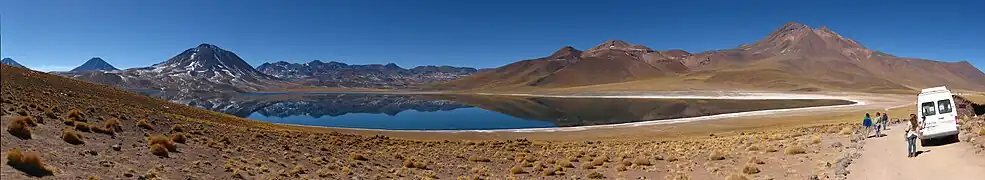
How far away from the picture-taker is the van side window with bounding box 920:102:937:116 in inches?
786

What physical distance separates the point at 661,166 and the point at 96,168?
18924 mm

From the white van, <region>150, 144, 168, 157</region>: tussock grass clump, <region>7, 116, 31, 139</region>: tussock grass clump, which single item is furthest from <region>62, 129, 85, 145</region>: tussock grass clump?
Result: the white van

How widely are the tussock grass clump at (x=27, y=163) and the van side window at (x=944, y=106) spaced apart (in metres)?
26.5

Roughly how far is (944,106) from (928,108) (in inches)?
26.8

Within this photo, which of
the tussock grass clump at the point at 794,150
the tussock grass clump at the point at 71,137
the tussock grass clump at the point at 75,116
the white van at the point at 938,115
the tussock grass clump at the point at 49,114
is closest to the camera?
the tussock grass clump at the point at 71,137

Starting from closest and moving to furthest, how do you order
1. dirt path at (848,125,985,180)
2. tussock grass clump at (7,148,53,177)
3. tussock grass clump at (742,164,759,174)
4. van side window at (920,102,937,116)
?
1. tussock grass clump at (7,148,53,177)
2. dirt path at (848,125,985,180)
3. tussock grass clump at (742,164,759,174)
4. van side window at (920,102,937,116)

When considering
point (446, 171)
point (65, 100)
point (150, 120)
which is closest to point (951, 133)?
point (446, 171)

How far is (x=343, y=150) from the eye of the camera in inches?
1013

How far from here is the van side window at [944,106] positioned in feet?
63.7

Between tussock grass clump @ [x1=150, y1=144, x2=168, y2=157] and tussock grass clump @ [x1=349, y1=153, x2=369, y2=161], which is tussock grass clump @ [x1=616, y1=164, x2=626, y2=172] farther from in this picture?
tussock grass clump @ [x1=150, y1=144, x2=168, y2=157]

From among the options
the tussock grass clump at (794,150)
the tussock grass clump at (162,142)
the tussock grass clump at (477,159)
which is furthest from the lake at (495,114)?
the tussock grass clump at (162,142)

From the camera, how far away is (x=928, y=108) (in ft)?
66.4

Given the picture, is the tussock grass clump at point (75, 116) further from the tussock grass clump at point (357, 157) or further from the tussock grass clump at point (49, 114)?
the tussock grass clump at point (357, 157)

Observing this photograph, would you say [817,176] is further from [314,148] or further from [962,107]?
[962,107]
